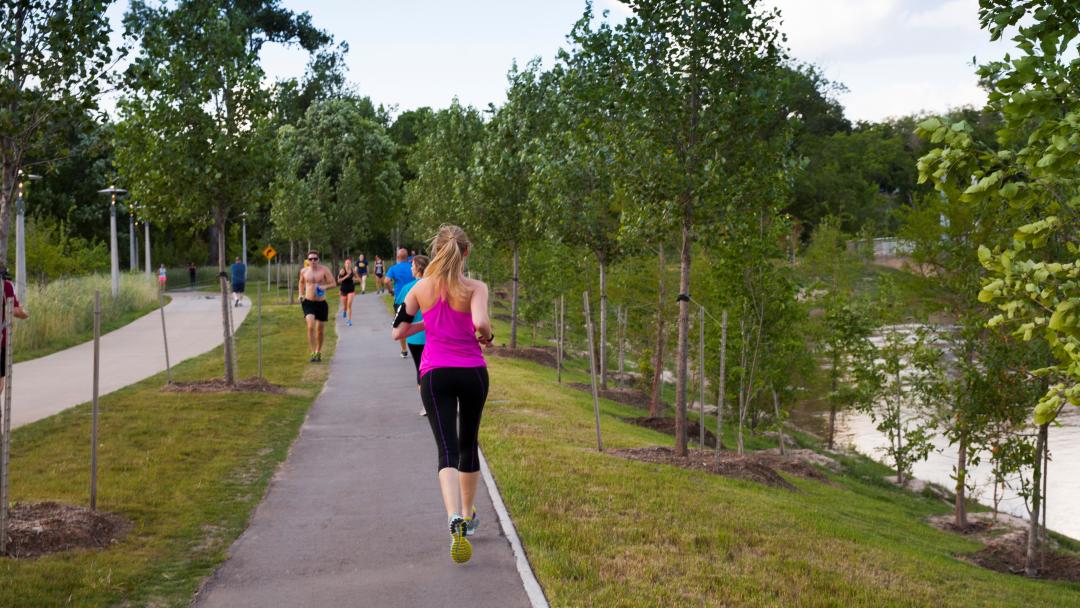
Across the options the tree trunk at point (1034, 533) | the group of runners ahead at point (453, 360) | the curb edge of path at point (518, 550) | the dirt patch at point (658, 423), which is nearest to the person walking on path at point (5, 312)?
the group of runners ahead at point (453, 360)

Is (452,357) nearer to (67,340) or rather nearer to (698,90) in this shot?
(698,90)

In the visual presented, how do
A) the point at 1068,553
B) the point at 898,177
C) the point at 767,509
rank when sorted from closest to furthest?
the point at 767,509 < the point at 1068,553 < the point at 898,177

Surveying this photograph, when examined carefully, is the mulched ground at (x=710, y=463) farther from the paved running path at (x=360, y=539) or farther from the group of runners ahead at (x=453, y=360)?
the group of runners ahead at (x=453, y=360)

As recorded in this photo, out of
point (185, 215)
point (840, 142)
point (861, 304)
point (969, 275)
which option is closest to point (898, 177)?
point (840, 142)

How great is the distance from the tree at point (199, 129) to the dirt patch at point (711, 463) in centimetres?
684

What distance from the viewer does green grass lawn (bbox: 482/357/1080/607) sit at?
628 centimetres

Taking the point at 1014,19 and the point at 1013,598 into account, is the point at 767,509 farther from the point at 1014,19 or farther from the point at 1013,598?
the point at 1014,19

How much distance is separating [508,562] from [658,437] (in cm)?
1085

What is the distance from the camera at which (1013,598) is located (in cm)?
859

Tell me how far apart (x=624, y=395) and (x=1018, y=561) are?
1167 cm

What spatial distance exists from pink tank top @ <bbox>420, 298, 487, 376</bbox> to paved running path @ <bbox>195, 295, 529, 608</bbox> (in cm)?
129

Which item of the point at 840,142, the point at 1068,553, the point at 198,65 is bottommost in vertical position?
the point at 1068,553

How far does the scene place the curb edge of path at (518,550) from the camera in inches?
231

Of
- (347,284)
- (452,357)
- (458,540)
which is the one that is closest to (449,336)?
(452,357)
